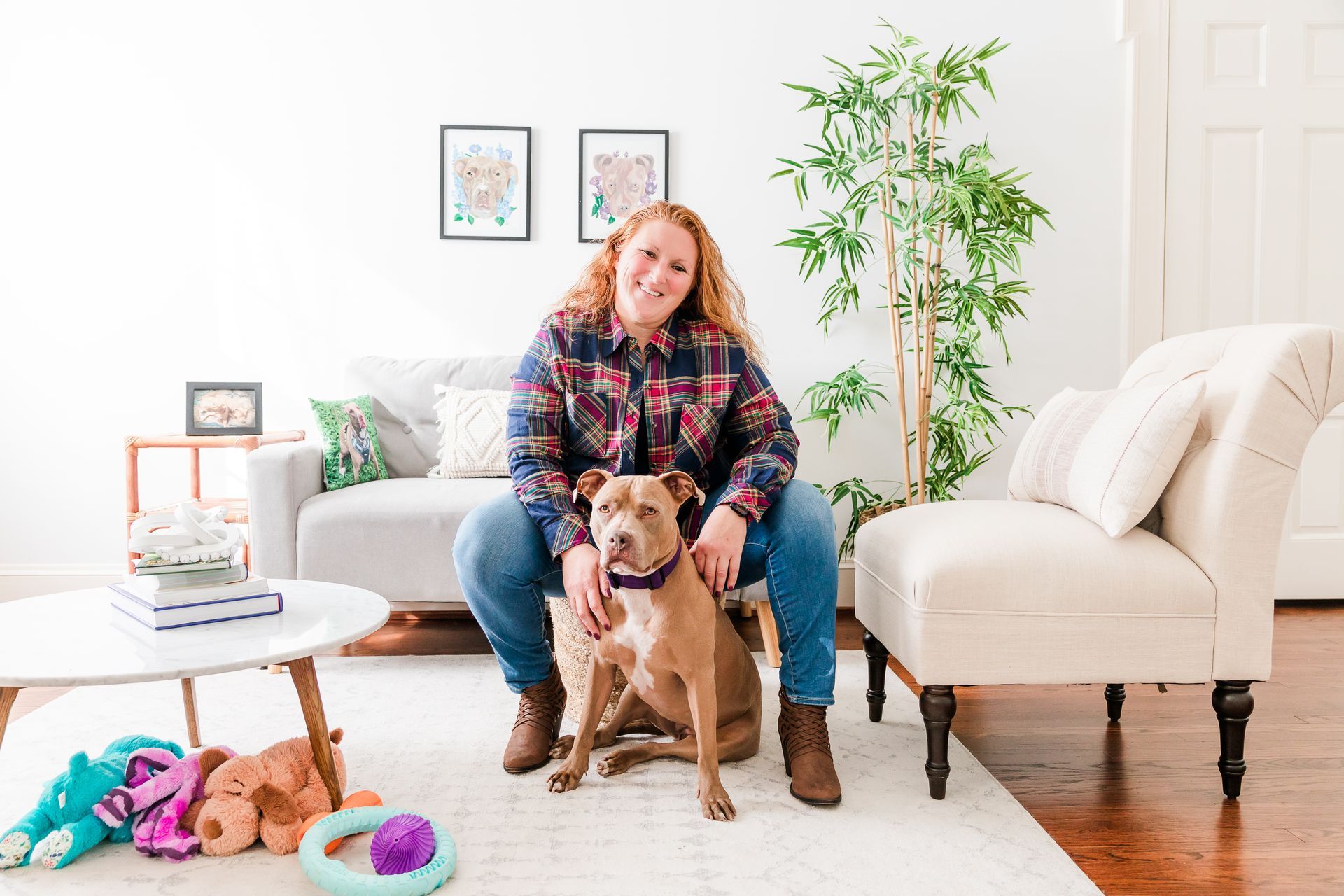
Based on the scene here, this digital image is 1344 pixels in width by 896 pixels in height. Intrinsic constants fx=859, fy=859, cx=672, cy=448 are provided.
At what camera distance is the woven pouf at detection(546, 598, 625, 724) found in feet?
6.19

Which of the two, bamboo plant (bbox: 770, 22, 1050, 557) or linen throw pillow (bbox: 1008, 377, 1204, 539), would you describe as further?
bamboo plant (bbox: 770, 22, 1050, 557)

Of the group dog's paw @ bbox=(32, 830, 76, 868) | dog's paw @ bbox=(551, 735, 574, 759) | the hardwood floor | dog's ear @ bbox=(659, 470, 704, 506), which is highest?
dog's ear @ bbox=(659, 470, 704, 506)

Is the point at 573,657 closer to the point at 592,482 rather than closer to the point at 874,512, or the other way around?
the point at 592,482

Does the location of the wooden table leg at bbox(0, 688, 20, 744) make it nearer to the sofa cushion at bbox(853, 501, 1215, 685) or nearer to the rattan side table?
the rattan side table

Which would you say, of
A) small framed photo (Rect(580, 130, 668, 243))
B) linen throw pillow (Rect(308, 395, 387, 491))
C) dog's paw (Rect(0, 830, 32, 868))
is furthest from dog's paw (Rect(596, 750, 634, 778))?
small framed photo (Rect(580, 130, 668, 243))

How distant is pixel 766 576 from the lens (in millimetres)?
1687

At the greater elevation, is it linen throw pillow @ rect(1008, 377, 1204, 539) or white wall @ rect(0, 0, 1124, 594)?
white wall @ rect(0, 0, 1124, 594)

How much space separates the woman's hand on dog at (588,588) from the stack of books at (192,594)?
19.6 inches

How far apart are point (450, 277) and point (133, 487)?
49.3 inches

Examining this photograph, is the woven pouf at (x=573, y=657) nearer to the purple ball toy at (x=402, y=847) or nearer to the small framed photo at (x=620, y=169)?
the purple ball toy at (x=402, y=847)

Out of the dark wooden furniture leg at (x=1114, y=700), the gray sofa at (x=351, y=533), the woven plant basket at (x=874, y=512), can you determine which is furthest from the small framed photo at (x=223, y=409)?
the dark wooden furniture leg at (x=1114, y=700)

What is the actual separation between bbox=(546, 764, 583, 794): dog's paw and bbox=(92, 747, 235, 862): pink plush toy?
574 millimetres

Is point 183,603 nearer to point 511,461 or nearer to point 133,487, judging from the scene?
point 511,461

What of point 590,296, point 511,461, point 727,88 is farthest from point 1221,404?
point 727,88
